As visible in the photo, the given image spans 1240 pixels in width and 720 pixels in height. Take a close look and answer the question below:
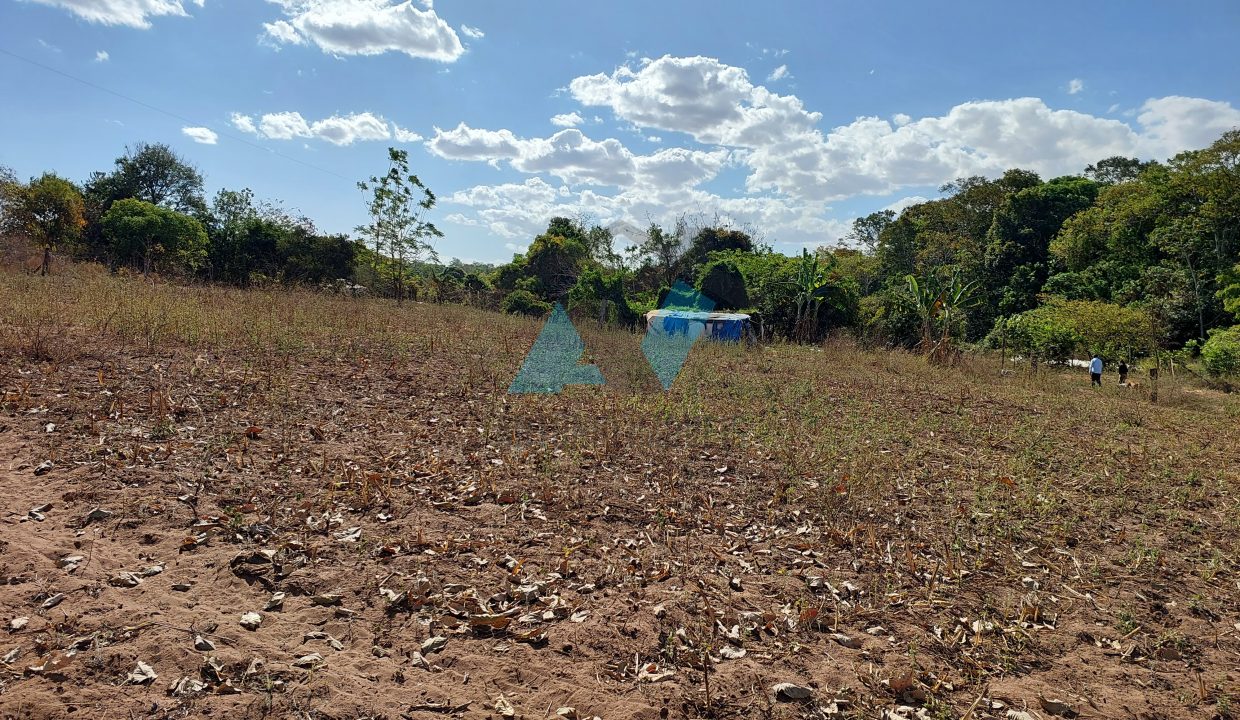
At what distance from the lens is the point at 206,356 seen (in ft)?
23.2

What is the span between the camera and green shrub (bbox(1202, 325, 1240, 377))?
15000 millimetres

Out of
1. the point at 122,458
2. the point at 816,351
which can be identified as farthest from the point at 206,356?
the point at 816,351

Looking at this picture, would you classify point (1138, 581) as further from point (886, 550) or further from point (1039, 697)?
point (1039, 697)

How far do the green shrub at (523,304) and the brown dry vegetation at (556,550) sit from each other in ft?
49.5

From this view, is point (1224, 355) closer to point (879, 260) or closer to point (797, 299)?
point (797, 299)

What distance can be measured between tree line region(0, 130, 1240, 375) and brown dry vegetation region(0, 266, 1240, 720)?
8.90 m

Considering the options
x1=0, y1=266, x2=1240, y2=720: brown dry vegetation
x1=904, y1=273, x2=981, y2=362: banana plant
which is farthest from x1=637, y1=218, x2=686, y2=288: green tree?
x1=0, y1=266, x2=1240, y2=720: brown dry vegetation

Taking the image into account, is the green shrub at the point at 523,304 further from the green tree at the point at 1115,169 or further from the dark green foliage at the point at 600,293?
the green tree at the point at 1115,169

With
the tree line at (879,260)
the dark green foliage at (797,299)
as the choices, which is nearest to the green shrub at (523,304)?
the tree line at (879,260)

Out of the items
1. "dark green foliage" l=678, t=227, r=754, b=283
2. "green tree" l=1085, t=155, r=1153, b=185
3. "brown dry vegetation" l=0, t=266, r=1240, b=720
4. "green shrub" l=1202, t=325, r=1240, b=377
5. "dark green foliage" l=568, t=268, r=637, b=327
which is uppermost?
"green tree" l=1085, t=155, r=1153, b=185

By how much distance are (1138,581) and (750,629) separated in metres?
2.62

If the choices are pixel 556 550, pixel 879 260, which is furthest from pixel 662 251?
pixel 556 550

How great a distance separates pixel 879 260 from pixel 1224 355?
1906 centimetres

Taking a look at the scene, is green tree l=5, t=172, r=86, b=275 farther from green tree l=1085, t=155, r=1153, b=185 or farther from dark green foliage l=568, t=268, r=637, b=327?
green tree l=1085, t=155, r=1153, b=185
